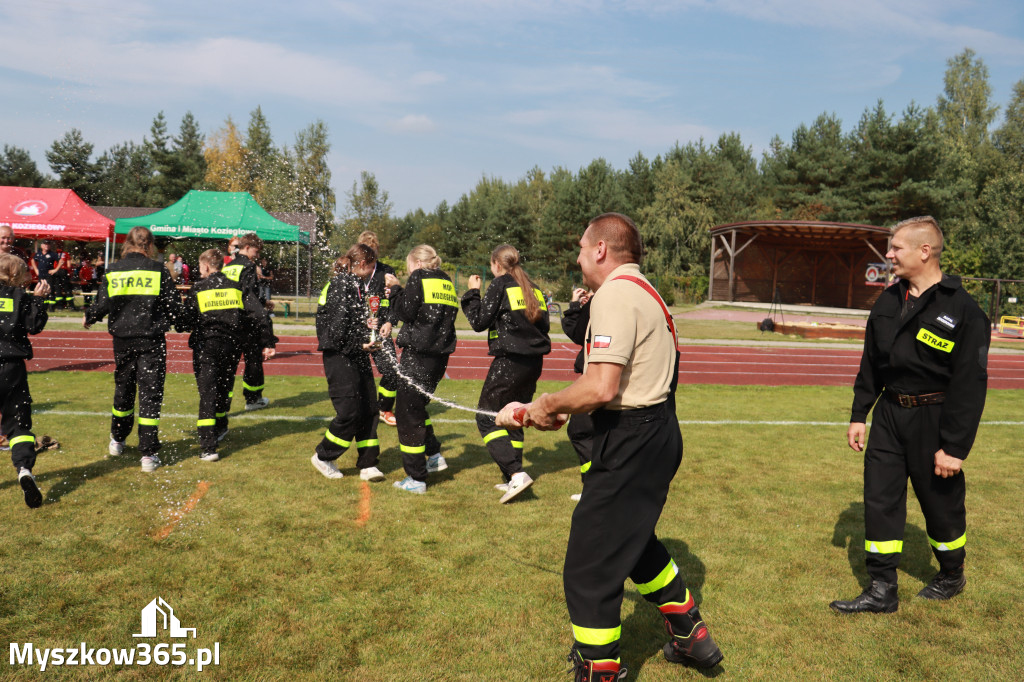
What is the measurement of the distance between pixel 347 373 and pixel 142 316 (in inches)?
76.0

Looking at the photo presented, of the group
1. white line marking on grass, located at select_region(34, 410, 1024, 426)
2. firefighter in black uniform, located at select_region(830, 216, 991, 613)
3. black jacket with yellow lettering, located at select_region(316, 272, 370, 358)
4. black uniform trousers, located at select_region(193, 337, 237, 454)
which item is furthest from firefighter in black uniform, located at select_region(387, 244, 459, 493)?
firefighter in black uniform, located at select_region(830, 216, 991, 613)

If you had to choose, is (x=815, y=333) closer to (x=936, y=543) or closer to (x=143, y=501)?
(x=936, y=543)

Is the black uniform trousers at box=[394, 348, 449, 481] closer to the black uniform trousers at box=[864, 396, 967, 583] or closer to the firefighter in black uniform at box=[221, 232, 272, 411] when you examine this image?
the firefighter in black uniform at box=[221, 232, 272, 411]

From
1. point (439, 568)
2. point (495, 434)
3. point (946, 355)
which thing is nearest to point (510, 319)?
point (495, 434)

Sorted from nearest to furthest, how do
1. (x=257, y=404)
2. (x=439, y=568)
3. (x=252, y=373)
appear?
(x=439, y=568) < (x=252, y=373) < (x=257, y=404)

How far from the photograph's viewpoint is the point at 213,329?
684 centimetres

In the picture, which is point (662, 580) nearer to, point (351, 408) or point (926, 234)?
point (926, 234)

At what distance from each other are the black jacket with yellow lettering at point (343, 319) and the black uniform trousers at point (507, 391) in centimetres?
115

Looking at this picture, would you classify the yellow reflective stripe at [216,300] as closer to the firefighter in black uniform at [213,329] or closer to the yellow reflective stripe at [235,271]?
the firefighter in black uniform at [213,329]

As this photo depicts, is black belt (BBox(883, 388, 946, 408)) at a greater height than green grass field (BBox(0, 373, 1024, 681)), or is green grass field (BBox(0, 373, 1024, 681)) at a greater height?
black belt (BBox(883, 388, 946, 408))

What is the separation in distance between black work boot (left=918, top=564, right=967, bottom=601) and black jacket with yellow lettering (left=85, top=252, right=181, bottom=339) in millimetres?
6145

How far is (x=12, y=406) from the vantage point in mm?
5184

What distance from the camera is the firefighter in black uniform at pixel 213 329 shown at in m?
6.59

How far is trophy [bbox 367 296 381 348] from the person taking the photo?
19.4 ft
